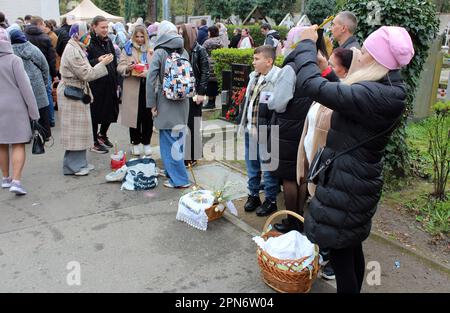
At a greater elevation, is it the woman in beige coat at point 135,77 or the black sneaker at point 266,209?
the woman in beige coat at point 135,77

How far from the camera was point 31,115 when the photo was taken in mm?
5043

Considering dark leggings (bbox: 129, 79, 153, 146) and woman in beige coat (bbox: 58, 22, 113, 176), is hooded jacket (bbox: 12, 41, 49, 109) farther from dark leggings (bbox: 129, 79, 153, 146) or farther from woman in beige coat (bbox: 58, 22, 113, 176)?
dark leggings (bbox: 129, 79, 153, 146)

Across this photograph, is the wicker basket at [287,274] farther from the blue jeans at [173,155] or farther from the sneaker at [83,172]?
the sneaker at [83,172]

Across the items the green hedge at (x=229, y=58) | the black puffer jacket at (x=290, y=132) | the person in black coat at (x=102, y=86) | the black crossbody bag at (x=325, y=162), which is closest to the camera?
the black crossbody bag at (x=325, y=162)

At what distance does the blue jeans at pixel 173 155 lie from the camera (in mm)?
5289

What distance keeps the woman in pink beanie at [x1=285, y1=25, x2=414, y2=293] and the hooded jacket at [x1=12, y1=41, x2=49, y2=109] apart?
210 inches

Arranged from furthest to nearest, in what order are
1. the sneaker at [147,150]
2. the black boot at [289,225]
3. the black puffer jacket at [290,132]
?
the sneaker at [147,150] → the black boot at [289,225] → the black puffer jacket at [290,132]

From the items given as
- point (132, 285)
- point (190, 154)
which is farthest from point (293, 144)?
point (190, 154)

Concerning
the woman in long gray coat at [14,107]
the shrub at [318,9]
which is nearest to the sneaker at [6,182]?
the woman in long gray coat at [14,107]

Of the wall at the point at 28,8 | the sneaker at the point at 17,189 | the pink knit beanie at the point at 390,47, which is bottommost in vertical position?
the sneaker at the point at 17,189

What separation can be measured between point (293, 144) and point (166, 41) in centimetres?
209

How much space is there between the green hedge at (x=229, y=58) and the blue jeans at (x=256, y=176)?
4748 mm

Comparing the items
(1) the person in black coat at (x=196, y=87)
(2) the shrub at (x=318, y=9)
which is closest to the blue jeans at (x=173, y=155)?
(1) the person in black coat at (x=196, y=87)

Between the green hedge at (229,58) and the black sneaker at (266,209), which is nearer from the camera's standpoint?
the black sneaker at (266,209)
